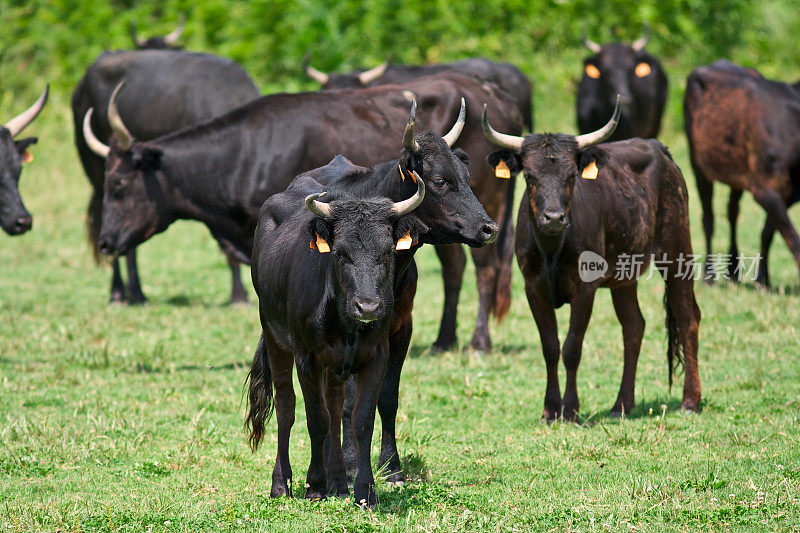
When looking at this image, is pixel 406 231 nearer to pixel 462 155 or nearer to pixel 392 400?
pixel 392 400

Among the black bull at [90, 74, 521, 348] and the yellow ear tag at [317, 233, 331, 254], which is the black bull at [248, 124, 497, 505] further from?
the black bull at [90, 74, 521, 348]

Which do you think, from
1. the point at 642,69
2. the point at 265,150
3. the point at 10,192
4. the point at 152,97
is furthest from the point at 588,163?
the point at 642,69

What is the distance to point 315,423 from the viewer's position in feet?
18.8

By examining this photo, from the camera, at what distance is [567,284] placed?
24.5 ft

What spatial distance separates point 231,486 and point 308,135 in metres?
4.21

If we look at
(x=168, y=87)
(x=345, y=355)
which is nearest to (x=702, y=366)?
(x=345, y=355)

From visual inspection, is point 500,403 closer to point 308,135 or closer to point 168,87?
point 308,135

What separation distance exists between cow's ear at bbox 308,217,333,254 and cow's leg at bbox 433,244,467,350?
15.1 feet

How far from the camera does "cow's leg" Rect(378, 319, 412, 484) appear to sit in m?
6.21

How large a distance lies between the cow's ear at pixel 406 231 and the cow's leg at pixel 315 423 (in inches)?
30.5

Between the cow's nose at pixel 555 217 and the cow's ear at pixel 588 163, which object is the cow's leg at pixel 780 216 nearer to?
the cow's ear at pixel 588 163

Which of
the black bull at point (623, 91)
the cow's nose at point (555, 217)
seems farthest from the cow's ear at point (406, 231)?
the black bull at point (623, 91)

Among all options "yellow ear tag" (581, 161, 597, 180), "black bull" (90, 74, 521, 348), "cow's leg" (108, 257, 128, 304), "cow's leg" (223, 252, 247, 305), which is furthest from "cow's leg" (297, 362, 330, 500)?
"cow's leg" (108, 257, 128, 304)

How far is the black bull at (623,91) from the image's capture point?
50.3 feet
